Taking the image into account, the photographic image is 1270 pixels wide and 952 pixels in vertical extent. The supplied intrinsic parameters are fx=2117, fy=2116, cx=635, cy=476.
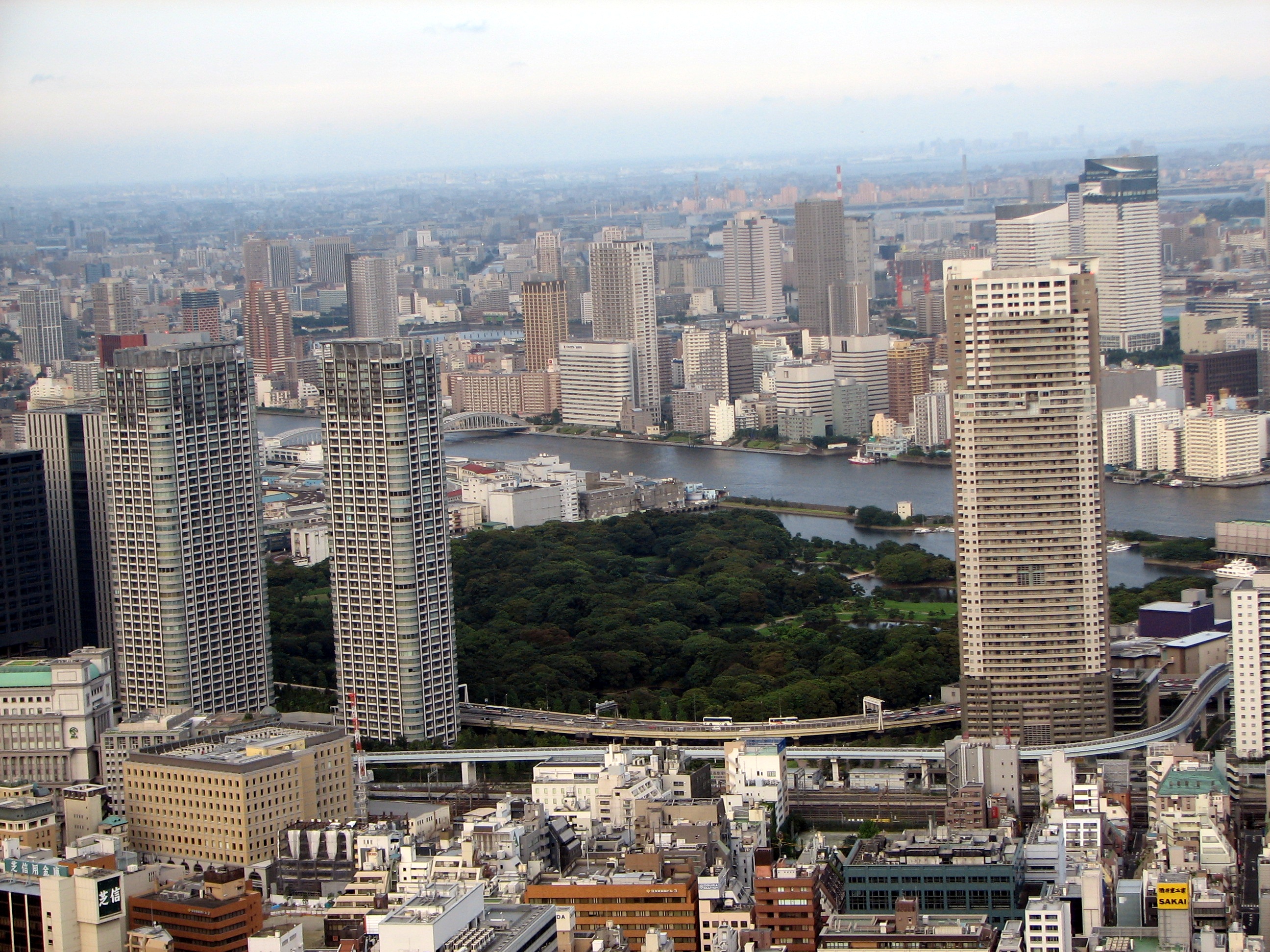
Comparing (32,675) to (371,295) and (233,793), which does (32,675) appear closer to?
(233,793)

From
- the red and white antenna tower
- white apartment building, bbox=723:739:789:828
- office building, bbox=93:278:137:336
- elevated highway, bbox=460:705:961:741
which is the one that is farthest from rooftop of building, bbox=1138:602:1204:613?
office building, bbox=93:278:137:336

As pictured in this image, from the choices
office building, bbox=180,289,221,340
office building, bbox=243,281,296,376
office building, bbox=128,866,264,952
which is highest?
office building, bbox=180,289,221,340

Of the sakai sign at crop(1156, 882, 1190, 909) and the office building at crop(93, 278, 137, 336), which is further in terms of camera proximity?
the office building at crop(93, 278, 137, 336)

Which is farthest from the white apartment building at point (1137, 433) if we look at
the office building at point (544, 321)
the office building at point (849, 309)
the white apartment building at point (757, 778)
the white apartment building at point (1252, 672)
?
the white apartment building at point (757, 778)

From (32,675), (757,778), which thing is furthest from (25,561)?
(757,778)

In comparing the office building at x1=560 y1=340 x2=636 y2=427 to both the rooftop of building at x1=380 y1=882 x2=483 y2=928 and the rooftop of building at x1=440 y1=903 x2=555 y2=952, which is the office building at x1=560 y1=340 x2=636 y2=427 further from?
the rooftop of building at x1=380 y1=882 x2=483 y2=928
